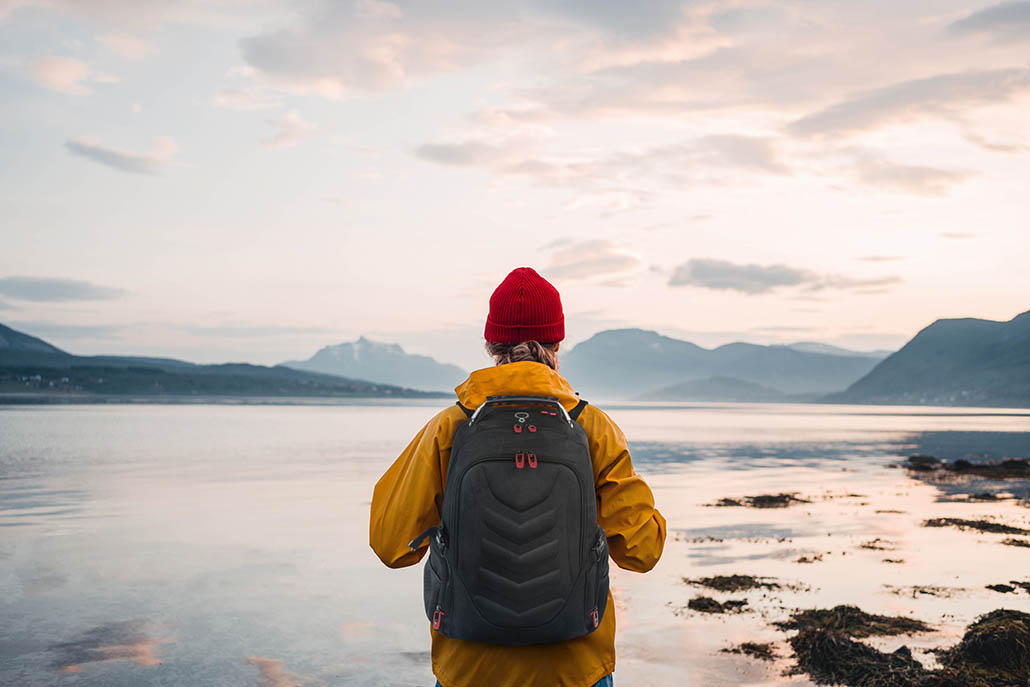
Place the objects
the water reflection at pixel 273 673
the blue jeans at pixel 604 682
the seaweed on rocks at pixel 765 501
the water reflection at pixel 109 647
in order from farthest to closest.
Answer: the seaweed on rocks at pixel 765 501
the water reflection at pixel 109 647
the water reflection at pixel 273 673
the blue jeans at pixel 604 682

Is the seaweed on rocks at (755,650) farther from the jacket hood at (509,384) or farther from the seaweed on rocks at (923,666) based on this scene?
the jacket hood at (509,384)

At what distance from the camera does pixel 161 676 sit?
23.4 feet

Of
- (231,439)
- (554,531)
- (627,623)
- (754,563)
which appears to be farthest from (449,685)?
(231,439)

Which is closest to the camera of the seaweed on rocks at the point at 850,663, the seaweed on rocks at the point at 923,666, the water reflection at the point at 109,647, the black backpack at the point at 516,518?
the black backpack at the point at 516,518

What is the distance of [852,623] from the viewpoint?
865cm

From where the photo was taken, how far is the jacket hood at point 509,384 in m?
2.86

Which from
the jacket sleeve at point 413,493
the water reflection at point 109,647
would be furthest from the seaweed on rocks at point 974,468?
the jacket sleeve at point 413,493

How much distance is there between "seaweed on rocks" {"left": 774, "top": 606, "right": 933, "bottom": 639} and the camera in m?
8.36

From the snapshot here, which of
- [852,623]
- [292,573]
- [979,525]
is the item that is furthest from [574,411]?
[979,525]

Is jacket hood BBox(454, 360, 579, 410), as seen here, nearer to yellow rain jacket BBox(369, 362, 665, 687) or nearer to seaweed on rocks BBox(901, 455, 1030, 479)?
yellow rain jacket BBox(369, 362, 665, 687)

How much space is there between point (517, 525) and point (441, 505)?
0.33 metres

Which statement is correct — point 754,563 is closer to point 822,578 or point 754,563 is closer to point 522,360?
point 822,578

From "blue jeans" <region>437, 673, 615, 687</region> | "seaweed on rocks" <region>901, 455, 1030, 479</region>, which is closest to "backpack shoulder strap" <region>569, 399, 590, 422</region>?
"blue jeans" <region>437, 673, 615, 687</region>

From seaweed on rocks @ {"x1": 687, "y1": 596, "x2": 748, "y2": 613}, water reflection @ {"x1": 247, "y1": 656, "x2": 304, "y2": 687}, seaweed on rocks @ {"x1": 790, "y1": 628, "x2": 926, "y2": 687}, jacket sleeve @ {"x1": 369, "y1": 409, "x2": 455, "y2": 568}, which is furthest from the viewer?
seaweed on rocks @ {"x1": 687, "y1": 596, "x2": 748, "y2": 613}
